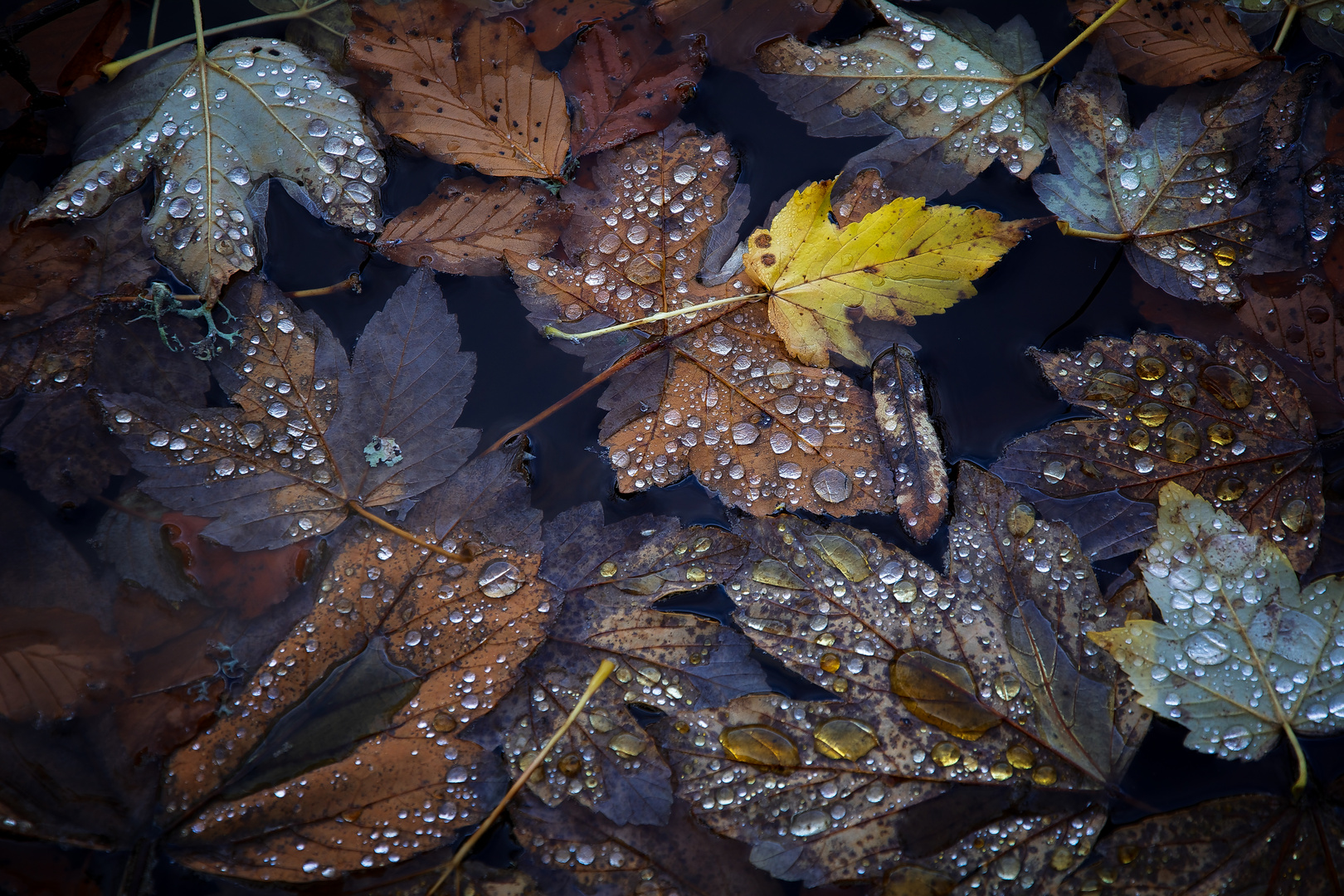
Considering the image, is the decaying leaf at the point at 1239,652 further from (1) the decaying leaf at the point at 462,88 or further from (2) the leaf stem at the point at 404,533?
(1) the decaying leaf at the point at 462,88

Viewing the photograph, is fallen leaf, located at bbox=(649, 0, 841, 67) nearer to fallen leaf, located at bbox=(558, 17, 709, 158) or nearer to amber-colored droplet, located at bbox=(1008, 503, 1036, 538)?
fallen leaf, located at bbox=(558, 17, 709, 158)

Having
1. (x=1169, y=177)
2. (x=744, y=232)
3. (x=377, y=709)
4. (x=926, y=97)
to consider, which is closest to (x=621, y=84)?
(x=744, y=232)

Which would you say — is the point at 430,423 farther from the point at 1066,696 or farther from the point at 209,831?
the point at 1066,696

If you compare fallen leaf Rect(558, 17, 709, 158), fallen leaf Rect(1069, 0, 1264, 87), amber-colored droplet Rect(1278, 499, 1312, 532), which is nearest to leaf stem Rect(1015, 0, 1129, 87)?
fallen leaf Rect(1069, 0, 1264, 87)

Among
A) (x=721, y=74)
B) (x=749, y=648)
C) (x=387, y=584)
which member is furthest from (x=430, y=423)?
(x=721, y=74)

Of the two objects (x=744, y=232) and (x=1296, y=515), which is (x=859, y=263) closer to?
(x=744, y=232)
